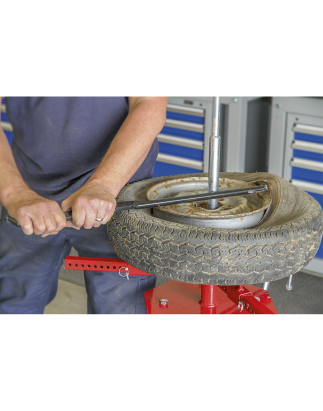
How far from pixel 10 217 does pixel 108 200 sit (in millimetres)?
156

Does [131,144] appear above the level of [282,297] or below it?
above

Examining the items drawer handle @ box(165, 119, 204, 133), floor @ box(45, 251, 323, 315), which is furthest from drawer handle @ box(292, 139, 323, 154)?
floor @ box(45, 251, 323, 315)

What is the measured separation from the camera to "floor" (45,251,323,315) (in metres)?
1.59

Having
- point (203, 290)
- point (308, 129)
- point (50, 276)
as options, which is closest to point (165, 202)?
point (203, 290)

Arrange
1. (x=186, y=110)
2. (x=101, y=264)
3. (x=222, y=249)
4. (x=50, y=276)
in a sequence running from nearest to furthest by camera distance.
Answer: (x=222, y=249) → (x=101, y=264) → (x=50, y=276) → (x=186, y=110)

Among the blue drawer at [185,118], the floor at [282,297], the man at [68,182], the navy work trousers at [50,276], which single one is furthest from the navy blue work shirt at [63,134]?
the blue drawer at [185,118]

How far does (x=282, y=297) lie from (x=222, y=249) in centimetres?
112

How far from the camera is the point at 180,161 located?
191 cm

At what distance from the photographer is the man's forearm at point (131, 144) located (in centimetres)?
76

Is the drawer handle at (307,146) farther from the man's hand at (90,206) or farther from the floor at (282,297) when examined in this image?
the man's hand at (90,206)

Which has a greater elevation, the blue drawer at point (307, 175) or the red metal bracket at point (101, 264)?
the red metal bracket at point (101, 264)

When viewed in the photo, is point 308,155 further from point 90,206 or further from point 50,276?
point 90,206

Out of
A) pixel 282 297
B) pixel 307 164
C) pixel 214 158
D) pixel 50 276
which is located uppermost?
pixel 214 158

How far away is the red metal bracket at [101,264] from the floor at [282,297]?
0.81m
